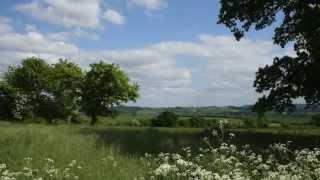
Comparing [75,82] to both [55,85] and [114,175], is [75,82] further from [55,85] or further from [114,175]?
[114,175]

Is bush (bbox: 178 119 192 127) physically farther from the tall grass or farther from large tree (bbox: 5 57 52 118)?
the tall grass

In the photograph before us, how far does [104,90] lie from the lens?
87.8 metres

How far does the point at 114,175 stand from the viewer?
42.8 feet

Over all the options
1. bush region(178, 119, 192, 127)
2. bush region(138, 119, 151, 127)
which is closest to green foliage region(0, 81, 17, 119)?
bush region(138, 119, 151, 127)

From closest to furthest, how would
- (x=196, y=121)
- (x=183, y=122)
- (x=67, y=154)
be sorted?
(x=67, y=154)
(x=196, y=121)
(x=183, y=122)

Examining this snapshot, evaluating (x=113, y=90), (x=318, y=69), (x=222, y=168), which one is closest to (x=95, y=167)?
(x=222, y=168)

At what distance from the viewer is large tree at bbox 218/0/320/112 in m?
30.5

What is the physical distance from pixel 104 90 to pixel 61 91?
8.52 metres

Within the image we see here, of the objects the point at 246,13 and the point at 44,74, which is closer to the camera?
the point at 246,13

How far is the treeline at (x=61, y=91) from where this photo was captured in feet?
289

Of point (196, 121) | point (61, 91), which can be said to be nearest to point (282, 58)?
point (196, 121)

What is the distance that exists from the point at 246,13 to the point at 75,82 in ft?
214

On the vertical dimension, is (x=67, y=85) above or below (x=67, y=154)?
above

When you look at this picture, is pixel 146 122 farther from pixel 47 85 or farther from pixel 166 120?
pixel 47 85
